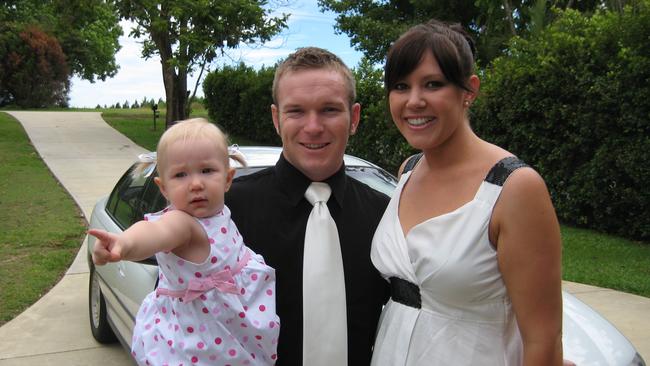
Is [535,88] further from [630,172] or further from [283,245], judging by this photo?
[283,245]

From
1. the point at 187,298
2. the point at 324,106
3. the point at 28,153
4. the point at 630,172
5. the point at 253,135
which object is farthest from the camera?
the point at 253,135

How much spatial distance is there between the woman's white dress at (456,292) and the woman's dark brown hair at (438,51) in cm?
30

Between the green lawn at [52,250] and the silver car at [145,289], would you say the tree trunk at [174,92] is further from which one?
the silver car at [145,289]

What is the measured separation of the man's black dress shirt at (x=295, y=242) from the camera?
6.61 ft

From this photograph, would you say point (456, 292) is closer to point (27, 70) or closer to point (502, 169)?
point (502, 169)

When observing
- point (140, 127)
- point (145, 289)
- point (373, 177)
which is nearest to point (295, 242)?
point (145, 289)

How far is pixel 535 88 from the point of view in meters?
8.32

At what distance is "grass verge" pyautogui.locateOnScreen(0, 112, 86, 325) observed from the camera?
6.34 metres

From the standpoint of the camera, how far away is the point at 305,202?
2082 mm

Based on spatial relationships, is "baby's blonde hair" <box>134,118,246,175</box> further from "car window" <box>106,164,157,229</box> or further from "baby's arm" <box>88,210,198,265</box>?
"car window" <box>106,164,157,229</box>

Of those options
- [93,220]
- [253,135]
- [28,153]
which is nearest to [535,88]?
[93,220]

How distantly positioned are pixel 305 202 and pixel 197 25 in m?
16.7

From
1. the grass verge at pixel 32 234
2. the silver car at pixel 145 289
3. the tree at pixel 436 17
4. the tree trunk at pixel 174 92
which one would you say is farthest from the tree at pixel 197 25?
the silver car at pixel 145 289

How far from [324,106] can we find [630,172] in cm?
620
